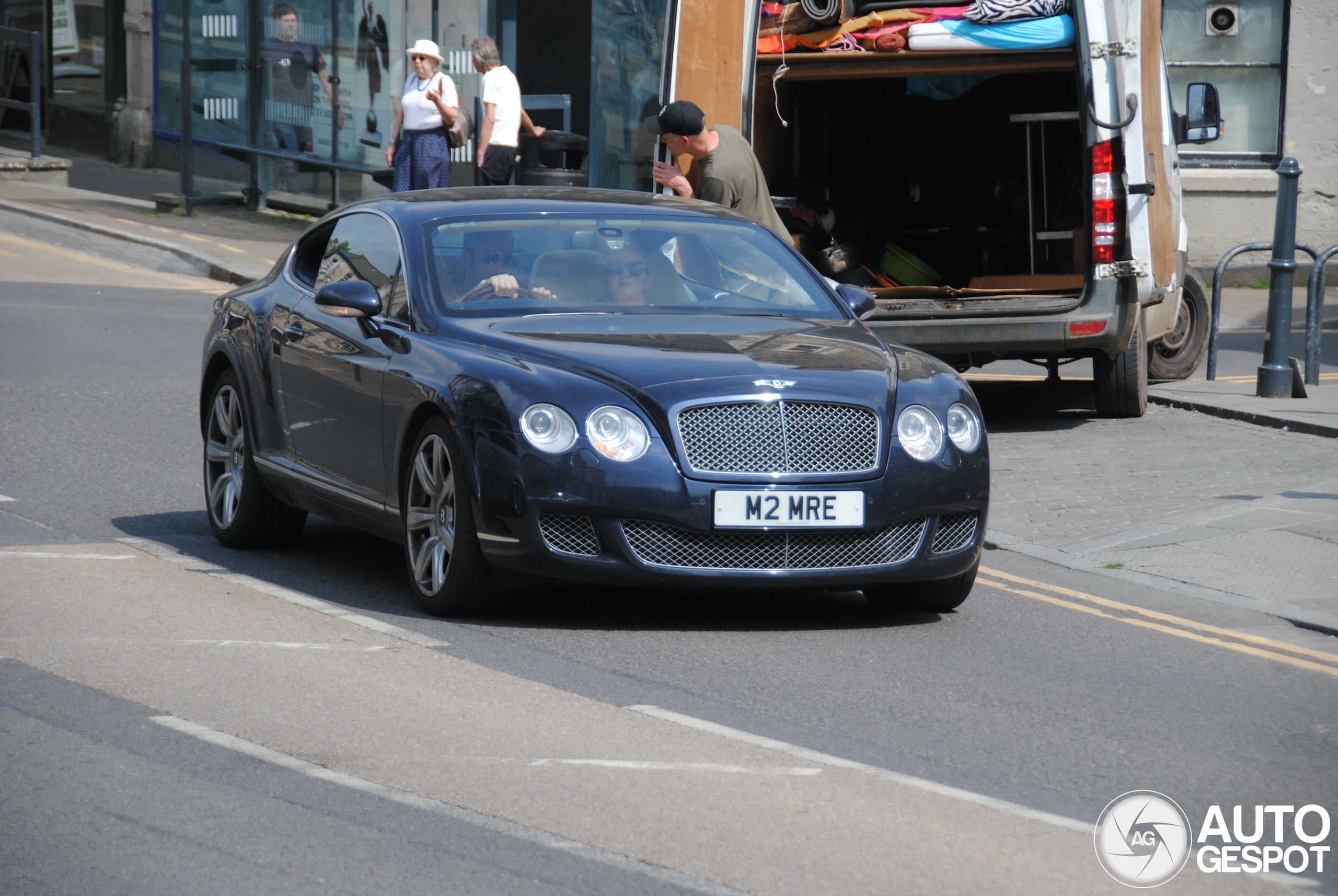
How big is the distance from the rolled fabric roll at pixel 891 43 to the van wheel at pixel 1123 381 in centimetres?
228

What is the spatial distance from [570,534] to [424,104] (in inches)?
456

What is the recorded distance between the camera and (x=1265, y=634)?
22.6ft

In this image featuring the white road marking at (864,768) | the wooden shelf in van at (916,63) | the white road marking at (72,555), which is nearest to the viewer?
the white road marking at (864,768)

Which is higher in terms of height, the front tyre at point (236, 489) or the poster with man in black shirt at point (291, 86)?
the poster with man in black shirt at point (291, 86)

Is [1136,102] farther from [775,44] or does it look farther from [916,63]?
[775,44]

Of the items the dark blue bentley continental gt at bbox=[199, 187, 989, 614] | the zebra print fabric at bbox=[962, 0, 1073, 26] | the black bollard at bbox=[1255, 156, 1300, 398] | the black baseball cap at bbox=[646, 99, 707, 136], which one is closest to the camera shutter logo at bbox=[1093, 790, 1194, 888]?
the dark blue bentley continental gt at bbox=[199, 187, 989, 614]

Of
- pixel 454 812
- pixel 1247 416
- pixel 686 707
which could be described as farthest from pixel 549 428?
pixel 1247 416

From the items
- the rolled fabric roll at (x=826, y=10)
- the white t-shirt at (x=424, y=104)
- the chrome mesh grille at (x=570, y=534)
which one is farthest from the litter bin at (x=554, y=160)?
the chrome mesh grille at (x=570, y=534)

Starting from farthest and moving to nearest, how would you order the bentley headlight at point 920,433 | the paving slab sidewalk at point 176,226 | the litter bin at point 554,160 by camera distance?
the paving slab sidewalk at point 176,226
the litter bin at point 554,160
the bentley headlight at point 920,433

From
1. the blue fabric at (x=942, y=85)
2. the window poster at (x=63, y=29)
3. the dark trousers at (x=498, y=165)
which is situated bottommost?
the dark trousers at (x=498, y=165)

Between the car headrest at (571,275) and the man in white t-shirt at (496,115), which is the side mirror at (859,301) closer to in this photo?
the car headrest at (571,275)

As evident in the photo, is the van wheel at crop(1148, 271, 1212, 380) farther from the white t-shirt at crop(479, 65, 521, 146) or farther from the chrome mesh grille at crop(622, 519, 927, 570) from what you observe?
the chrome mesh grille at crop(622, 519, 927, 570)

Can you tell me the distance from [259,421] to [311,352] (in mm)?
568

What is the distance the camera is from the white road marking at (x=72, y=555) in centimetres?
753
